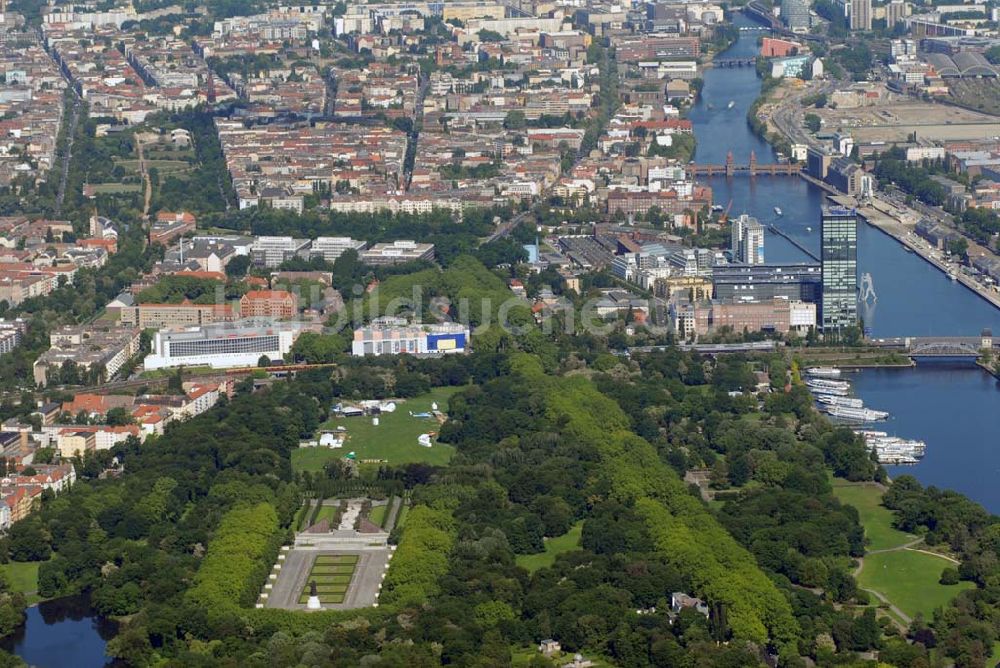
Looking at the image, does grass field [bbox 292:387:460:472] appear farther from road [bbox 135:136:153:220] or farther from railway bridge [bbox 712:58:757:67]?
railway bridge [bbox 712:58:757:67]

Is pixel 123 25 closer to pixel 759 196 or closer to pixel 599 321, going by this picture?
pixel 759 196

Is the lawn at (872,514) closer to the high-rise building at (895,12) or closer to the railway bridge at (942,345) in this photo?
the railway bridge at (942,345)

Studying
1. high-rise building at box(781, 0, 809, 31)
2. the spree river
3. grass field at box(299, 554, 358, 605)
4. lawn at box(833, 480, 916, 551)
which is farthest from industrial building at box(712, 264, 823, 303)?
high-rise building at box(781, 0, 809, 31)

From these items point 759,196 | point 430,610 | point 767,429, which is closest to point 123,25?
point 759,196

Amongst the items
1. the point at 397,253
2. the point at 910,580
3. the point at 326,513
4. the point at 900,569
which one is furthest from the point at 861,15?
the point at 910,580

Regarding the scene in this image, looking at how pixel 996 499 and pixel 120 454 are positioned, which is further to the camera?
pixel 120 454
